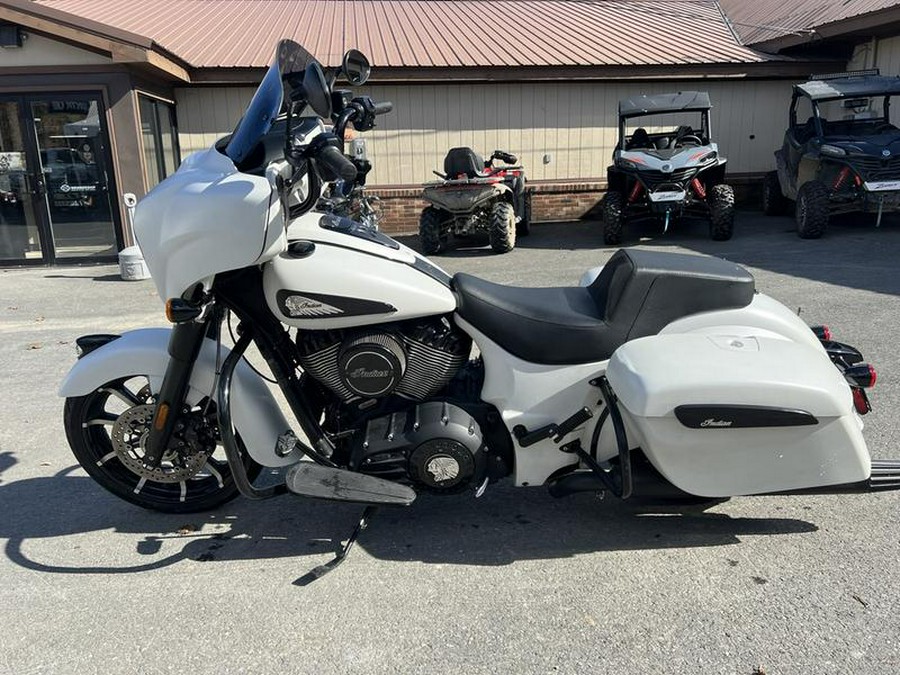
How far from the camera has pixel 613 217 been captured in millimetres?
10797

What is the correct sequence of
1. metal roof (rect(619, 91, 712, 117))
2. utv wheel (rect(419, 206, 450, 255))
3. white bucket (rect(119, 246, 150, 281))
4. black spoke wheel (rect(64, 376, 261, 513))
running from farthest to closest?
metal roof (rect(619, 91, 712, 117)) < utv wheel (rect(419, 206, 450, 255)) < white bucket (rect(119, 246, 150, 281)) < black spoke wheel (rect(64, 376, 261, 513))

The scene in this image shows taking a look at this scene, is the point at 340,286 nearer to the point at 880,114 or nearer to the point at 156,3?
the point at 880,114

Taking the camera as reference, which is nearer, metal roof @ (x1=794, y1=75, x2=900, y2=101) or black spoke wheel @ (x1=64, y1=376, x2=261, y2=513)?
black spoke wheel @ (x1=64, y1=376, x2=261, y2=513)

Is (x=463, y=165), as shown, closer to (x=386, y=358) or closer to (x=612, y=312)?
(x=612, y=312)

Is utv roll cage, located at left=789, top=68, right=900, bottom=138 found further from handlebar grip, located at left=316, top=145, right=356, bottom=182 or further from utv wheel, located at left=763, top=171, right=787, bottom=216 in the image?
handlebar grip, located at left=316, top=145, right=356, bottom=182

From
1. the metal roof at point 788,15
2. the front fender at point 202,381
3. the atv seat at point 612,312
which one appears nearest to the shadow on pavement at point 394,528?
the front fender at point 202,381

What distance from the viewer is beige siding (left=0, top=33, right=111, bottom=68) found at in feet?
33.0

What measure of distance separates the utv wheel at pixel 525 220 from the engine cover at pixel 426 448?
9.42 meters

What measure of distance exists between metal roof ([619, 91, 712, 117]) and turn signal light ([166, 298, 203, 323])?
387 inches

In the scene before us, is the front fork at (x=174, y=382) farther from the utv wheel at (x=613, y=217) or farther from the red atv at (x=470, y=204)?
the utv wheel at (x=613, y=217)

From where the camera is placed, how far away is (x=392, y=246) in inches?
112

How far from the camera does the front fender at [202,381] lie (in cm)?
295

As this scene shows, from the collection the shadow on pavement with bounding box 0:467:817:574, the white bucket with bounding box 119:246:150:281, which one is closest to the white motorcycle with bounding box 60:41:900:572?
the shadow on pavement with bounding box 0:467:817:574

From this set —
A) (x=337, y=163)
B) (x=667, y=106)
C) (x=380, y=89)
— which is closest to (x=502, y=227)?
(x=667, y=106)
